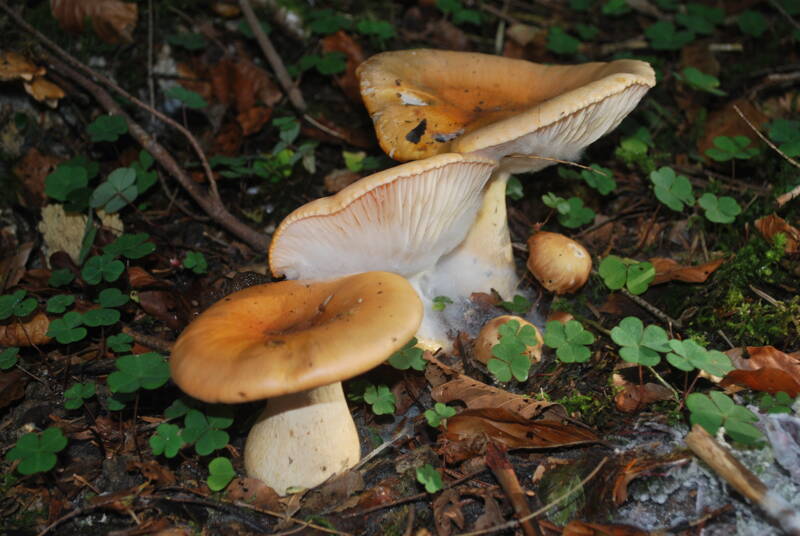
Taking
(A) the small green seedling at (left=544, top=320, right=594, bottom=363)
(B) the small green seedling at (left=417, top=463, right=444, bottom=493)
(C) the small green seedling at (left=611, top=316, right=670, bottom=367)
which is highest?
(C) the small green seedling at (left=611, top=316, right=670, bottom=367)

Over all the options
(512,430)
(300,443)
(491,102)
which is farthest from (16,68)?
(512,430)

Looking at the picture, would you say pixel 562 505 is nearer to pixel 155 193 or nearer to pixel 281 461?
pixel 281 461

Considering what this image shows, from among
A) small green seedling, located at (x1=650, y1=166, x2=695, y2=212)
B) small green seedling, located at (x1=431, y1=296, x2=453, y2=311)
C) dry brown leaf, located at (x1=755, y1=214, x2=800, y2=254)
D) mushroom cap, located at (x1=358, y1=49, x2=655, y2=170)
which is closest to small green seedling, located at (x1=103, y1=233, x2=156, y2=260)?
mushroom cap, located at (x1=358, y1=49, x2=655, y2=170)

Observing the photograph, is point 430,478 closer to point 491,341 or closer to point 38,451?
point 491,341

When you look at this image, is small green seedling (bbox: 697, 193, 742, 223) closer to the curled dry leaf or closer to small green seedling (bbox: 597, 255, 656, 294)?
small green seedling (bbox: 597, 255, 656, 294)

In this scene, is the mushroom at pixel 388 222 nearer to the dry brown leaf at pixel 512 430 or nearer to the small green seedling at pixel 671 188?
the dry brown leaf at pixel 512 430

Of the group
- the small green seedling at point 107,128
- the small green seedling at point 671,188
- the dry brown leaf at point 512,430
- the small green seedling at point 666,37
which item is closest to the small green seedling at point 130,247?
the small green seedling at point 107,128
